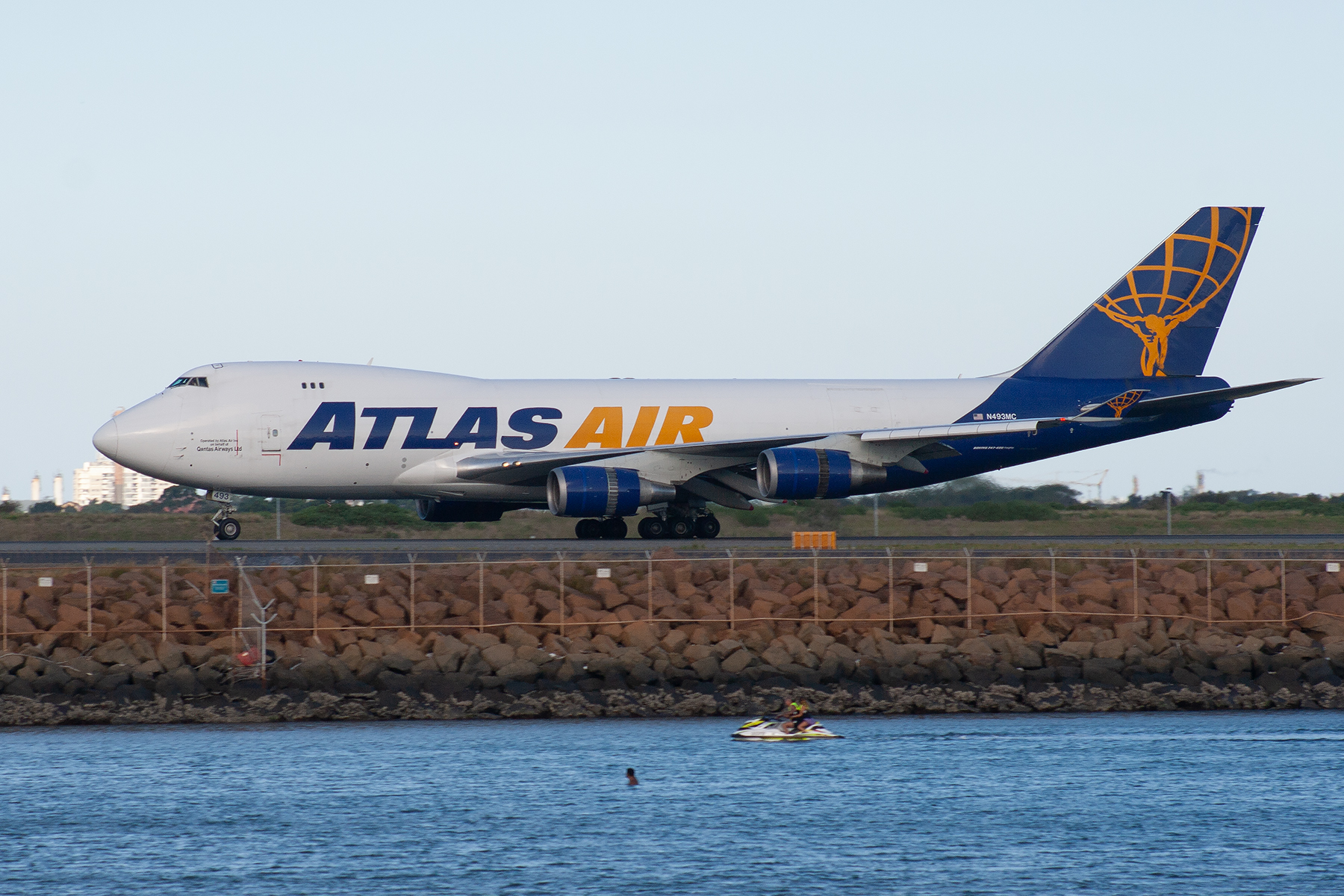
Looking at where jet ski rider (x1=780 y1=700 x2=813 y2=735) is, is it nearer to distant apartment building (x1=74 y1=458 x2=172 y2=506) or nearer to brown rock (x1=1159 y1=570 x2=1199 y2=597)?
brown rock (x1=1159 y1=570 x2=1199 y2=597)

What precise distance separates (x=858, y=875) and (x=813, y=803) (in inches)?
112

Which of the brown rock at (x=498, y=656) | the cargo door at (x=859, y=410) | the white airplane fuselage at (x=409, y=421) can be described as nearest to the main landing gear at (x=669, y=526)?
the white airplane fuselage at (x=409, y=421)

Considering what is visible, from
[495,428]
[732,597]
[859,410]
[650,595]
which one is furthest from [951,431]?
[650,595]

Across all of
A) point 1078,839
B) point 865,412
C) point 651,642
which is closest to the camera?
point 1078,839

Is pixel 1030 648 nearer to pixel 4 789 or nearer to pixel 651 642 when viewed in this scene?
pixel 651 642

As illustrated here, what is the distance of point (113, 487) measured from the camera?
65.8m

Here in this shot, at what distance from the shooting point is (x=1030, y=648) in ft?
84.1

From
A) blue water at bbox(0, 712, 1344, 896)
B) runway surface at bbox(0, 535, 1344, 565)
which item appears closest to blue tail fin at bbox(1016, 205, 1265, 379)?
runway surface at bbox(0, 535, 1344, 565)

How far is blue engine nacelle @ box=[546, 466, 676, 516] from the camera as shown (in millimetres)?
32344

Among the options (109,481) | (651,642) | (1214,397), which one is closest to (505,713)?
(651,642)

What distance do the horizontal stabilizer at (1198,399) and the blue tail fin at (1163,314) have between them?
2090 mm

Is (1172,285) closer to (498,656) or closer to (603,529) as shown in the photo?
(603,529)

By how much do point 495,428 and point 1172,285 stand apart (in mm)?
18164

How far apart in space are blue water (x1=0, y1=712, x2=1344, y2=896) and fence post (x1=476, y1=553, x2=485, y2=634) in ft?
8.77
